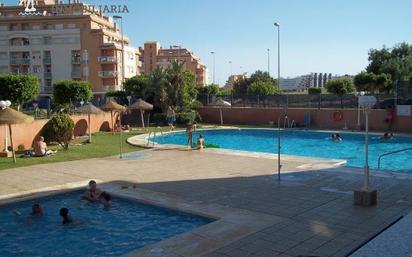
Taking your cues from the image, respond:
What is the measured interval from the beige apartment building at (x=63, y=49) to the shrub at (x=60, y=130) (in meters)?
54.0

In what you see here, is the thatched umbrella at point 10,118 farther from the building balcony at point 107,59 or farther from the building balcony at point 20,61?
the building balcony at point 20,61

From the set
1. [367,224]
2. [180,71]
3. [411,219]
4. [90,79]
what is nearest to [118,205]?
[367,224]

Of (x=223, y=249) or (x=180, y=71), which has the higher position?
(x=180, y=71)

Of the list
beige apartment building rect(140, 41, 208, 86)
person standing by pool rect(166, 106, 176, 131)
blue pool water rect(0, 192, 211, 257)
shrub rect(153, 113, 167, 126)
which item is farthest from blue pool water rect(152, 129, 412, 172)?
beige apartment building rect(140, 41, 208, 86)

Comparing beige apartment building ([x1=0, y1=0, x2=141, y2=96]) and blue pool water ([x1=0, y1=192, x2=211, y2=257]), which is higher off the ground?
beige apartment building ([x1=0, y1=0, x2=141, y2=96])

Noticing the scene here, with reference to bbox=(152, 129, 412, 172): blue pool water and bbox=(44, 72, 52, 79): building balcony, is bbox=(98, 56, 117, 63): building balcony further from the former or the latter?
bbox=(152, 129, 412, 172): blue pool water

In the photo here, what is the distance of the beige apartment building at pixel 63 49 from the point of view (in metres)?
76.3

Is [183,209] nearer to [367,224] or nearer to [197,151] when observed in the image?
[367,224]

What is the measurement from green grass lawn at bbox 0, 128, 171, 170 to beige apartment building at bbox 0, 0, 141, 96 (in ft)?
165

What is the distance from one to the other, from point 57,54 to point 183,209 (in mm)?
73686

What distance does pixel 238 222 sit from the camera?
369 inches

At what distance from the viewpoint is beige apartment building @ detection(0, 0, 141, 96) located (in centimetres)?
7631

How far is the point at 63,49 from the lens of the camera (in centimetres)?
7844

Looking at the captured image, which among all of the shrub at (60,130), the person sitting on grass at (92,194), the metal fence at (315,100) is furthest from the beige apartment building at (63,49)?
the person sitting on grass at (92,194)
